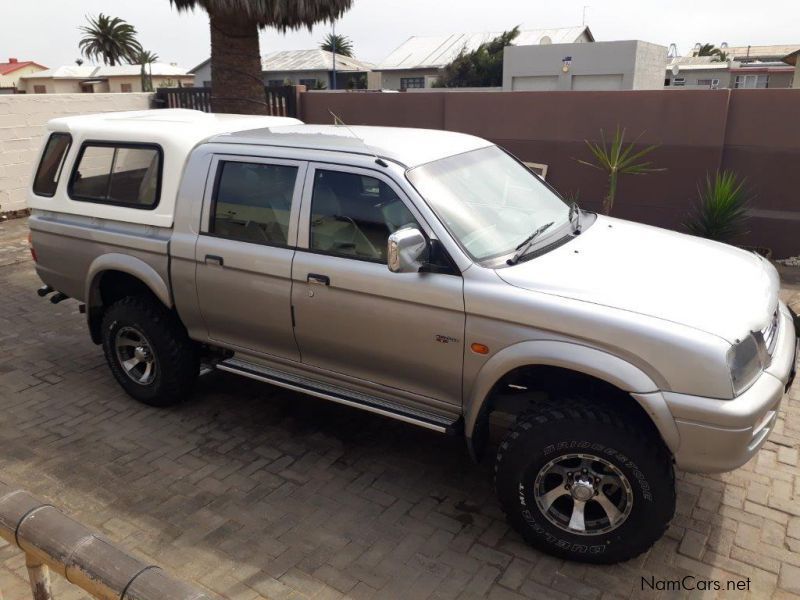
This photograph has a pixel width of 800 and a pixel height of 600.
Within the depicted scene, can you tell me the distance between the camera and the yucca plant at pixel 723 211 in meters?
7.89

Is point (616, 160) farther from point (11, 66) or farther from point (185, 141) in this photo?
point (11, 66)

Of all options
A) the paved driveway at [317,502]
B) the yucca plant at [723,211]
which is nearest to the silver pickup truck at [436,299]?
the paved driveway at [317,502]

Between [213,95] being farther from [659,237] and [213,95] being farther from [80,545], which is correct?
[80,545]

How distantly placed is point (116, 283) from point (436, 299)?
→ 2757 mm

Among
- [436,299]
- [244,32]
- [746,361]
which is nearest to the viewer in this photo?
[746,361]

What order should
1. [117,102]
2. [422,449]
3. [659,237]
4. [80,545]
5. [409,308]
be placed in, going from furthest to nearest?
1. [117,102]
2. [422,449]
3. [659,237]
4. [409,308]
5. [80,545]

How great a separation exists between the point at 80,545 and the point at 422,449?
2623 mm

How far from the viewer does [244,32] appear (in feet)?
33.8

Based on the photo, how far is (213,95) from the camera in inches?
423

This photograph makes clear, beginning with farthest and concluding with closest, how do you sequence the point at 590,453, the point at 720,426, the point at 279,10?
the point at 279,10 → the point at 590,453 → the point at 720,426

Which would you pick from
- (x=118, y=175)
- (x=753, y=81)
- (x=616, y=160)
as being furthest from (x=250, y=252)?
(x=753, y=81)

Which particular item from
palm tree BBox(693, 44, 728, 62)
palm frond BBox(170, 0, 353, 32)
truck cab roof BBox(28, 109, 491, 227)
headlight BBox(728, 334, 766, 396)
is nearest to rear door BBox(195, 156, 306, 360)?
truck cab roof BBox(28, 109, 491, 227)

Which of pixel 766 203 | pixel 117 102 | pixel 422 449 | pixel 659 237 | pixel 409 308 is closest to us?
pixel 409 308

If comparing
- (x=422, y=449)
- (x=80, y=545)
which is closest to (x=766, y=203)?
(x=422, y=449)
